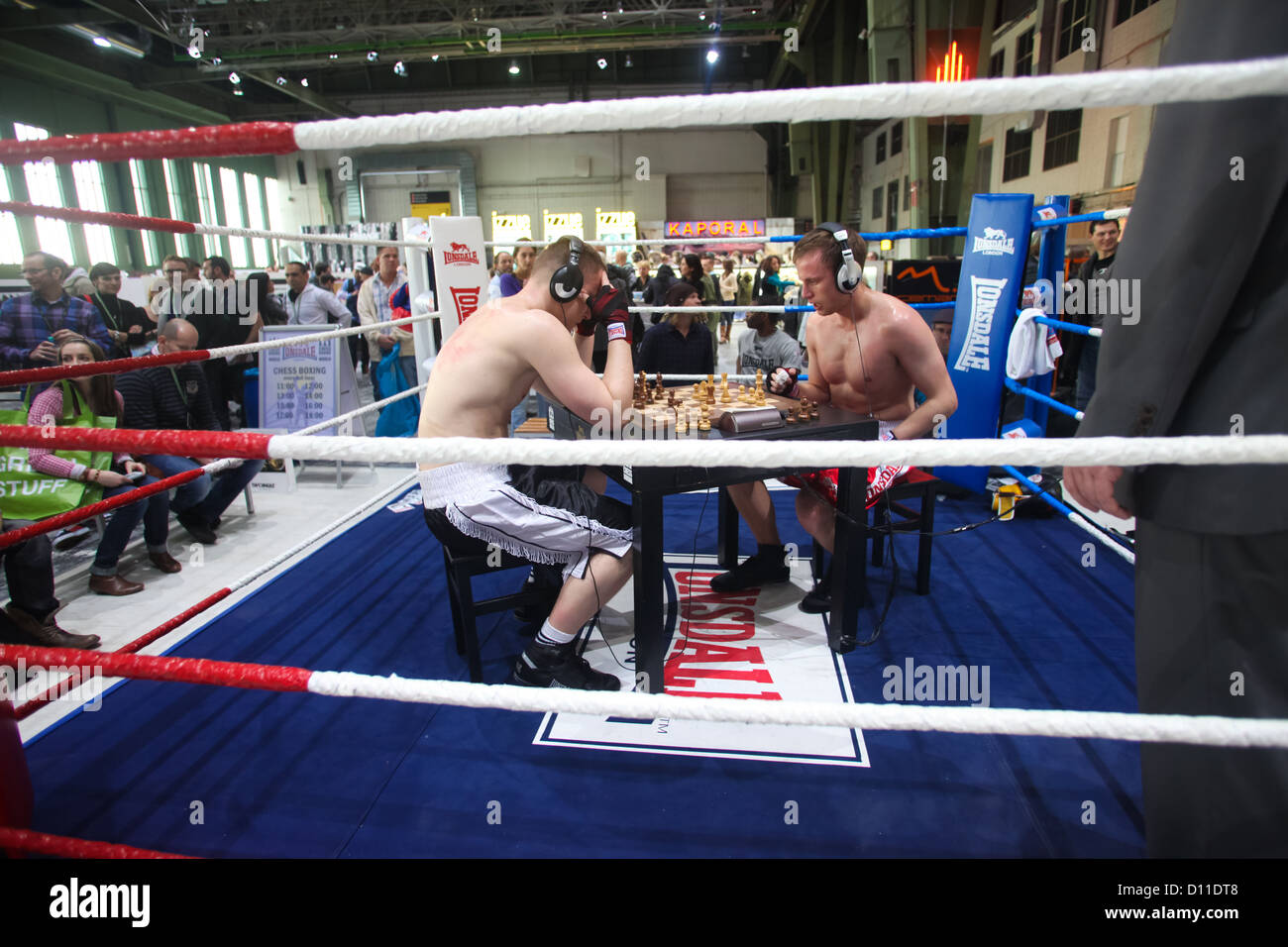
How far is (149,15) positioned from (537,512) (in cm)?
1271

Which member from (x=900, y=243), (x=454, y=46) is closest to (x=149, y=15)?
(x=454, y=46)

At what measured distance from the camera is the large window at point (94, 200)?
12.2 metres

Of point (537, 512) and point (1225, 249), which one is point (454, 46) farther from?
point (1225, 249)

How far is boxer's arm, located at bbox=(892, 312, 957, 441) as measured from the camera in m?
2.34

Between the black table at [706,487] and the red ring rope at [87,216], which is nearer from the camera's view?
the red ring rope at [87,216]

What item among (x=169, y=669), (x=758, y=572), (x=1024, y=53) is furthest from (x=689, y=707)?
(x=1024, y=53)

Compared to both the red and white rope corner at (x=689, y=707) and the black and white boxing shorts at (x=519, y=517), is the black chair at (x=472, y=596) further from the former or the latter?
the red and white rope corner at (x=689, y=707)

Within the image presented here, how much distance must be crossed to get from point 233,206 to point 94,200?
4.32 m

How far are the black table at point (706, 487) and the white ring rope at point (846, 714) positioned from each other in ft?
2.69

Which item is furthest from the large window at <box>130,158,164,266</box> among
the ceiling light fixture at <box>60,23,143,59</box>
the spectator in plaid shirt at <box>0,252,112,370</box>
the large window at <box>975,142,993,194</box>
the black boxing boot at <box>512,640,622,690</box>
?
the large window at <box>975,142,993,194</box>

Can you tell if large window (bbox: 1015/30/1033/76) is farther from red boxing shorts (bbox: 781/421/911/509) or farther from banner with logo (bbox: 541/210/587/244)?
red boxing shorts (bbox: 781/421/911/509)

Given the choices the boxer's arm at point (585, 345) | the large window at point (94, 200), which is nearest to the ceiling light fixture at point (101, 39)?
the large window at point (94, 200)
